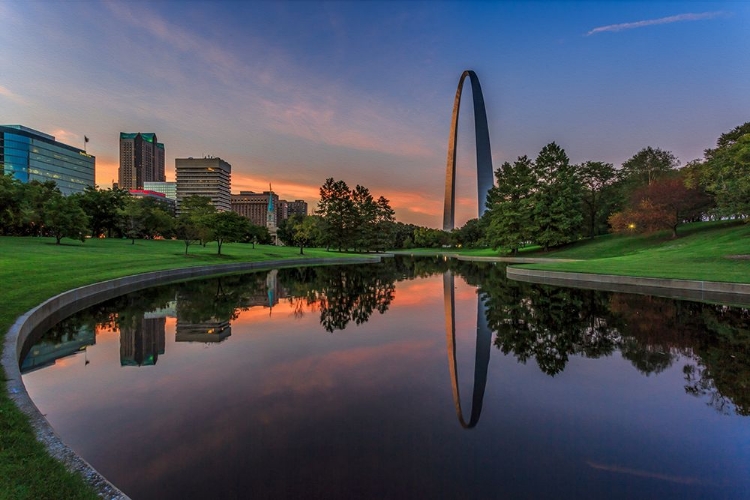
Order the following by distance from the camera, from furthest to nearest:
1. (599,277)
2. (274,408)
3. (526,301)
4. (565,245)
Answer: (565,245), (599,277), (526,301), (274,408)

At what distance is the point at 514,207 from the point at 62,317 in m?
51.0

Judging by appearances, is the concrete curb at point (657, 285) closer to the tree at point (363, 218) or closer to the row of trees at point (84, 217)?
the row of trees at point (84, 217)

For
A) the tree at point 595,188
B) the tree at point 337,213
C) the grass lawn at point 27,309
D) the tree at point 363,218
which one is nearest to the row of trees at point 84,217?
the grass lawn at point 27,309

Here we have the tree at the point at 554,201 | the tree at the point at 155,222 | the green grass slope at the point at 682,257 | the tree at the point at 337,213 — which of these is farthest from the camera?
the tree at the point at 337,213

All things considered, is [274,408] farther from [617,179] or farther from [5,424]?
[617,179]

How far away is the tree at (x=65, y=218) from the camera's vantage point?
1420 inches

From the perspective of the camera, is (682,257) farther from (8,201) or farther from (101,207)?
(101,207)

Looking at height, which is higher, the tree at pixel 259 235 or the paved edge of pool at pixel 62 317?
the tree at pixel 259 235

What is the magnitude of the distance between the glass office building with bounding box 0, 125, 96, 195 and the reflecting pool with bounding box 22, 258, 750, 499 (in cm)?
13215

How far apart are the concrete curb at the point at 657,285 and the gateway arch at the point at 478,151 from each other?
60102mm

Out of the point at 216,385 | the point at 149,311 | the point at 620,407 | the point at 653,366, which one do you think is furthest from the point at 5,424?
the point at 653,366

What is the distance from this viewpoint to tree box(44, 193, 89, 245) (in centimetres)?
3606

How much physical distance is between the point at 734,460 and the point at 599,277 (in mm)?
20187

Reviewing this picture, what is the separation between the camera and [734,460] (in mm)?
4543
